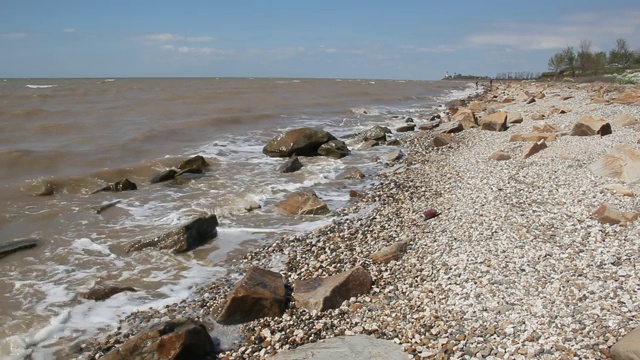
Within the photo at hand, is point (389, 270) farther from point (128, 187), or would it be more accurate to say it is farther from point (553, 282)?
point (128, 187)

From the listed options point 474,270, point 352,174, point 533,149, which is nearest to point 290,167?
point 352,174

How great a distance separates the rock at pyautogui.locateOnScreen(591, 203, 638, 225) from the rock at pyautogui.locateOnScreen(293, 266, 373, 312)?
3.51 metres

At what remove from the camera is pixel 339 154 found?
625 inches

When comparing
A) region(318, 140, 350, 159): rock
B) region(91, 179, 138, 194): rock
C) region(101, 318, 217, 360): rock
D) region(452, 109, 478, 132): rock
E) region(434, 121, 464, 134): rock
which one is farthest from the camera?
region(452, 109, 478, 132): rock

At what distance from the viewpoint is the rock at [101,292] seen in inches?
248

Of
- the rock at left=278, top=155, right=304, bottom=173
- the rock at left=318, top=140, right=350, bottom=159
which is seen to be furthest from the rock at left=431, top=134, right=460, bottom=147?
the rock at left=278, top=155, right=304, bottom=173

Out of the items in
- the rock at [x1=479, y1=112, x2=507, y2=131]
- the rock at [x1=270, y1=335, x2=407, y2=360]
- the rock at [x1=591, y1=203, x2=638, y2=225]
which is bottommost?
the rock at [x1=270, y1=335, x2=407, y2=360]

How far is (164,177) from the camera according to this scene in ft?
42.1

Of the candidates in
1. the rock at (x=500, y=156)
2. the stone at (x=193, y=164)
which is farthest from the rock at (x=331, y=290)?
the stone at (x=193, y=164)

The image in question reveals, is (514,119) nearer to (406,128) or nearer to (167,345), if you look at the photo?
(406,128)

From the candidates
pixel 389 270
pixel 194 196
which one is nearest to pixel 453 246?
pixel 389 270

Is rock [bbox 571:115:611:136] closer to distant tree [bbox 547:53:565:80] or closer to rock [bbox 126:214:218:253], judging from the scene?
rock [bbox 126:214:218:253]

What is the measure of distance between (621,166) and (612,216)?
3.01 metres

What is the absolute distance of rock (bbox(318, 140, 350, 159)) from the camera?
15928mm
